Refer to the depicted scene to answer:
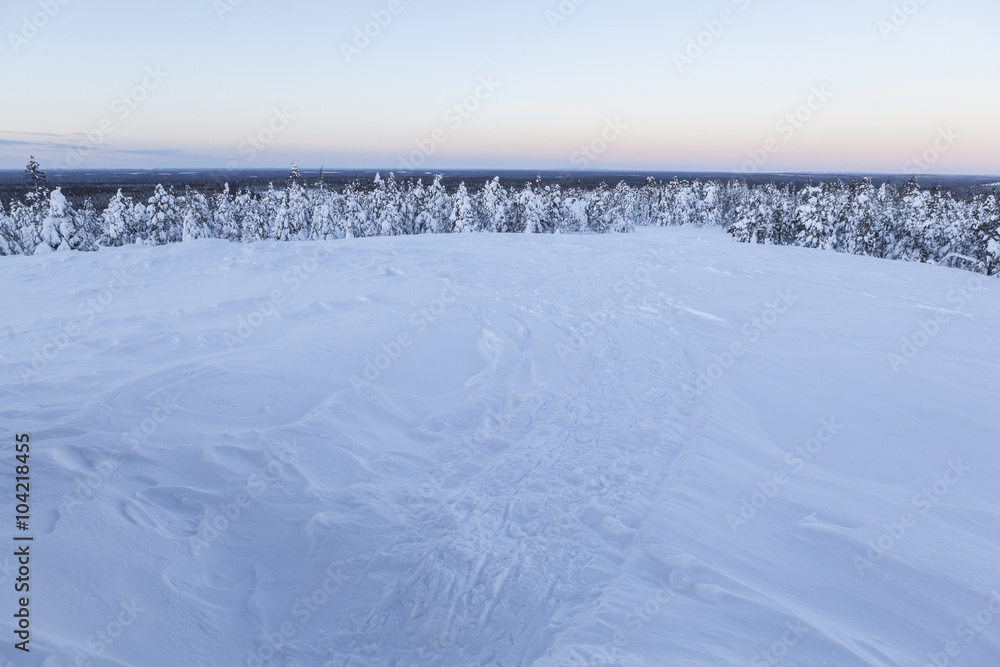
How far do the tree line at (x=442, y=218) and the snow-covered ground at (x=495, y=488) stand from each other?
3230 cm

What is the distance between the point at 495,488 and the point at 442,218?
149 ft

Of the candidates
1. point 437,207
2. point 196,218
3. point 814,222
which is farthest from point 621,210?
point 196,218

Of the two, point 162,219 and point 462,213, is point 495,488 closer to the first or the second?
point 462,213

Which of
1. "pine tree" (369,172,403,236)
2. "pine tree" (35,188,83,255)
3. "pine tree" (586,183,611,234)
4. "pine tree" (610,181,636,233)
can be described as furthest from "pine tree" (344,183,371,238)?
"pine tree" (610,181,636,233)

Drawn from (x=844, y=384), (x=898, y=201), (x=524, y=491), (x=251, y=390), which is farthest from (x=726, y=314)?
(x=898, y=201)

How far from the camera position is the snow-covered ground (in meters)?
2.84

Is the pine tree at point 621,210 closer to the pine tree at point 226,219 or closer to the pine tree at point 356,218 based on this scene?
the pine tree at point 356,218

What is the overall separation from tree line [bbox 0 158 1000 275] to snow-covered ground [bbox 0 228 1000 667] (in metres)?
32.3

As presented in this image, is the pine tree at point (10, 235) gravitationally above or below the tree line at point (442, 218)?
below

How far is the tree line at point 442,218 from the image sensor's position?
3328 centimetres

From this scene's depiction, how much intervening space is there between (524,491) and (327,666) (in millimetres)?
1855

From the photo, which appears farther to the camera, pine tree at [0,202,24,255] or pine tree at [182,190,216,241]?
pine tree at [182,190,216,241]

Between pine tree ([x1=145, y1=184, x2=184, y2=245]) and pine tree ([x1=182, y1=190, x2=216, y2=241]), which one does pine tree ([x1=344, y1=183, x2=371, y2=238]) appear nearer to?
pine tree ([x1=182, y1=190, x2=216, y2=241])

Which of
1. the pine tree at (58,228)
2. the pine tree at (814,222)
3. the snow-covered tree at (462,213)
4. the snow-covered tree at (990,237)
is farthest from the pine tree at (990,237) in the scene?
the pine tree at (58,228)
